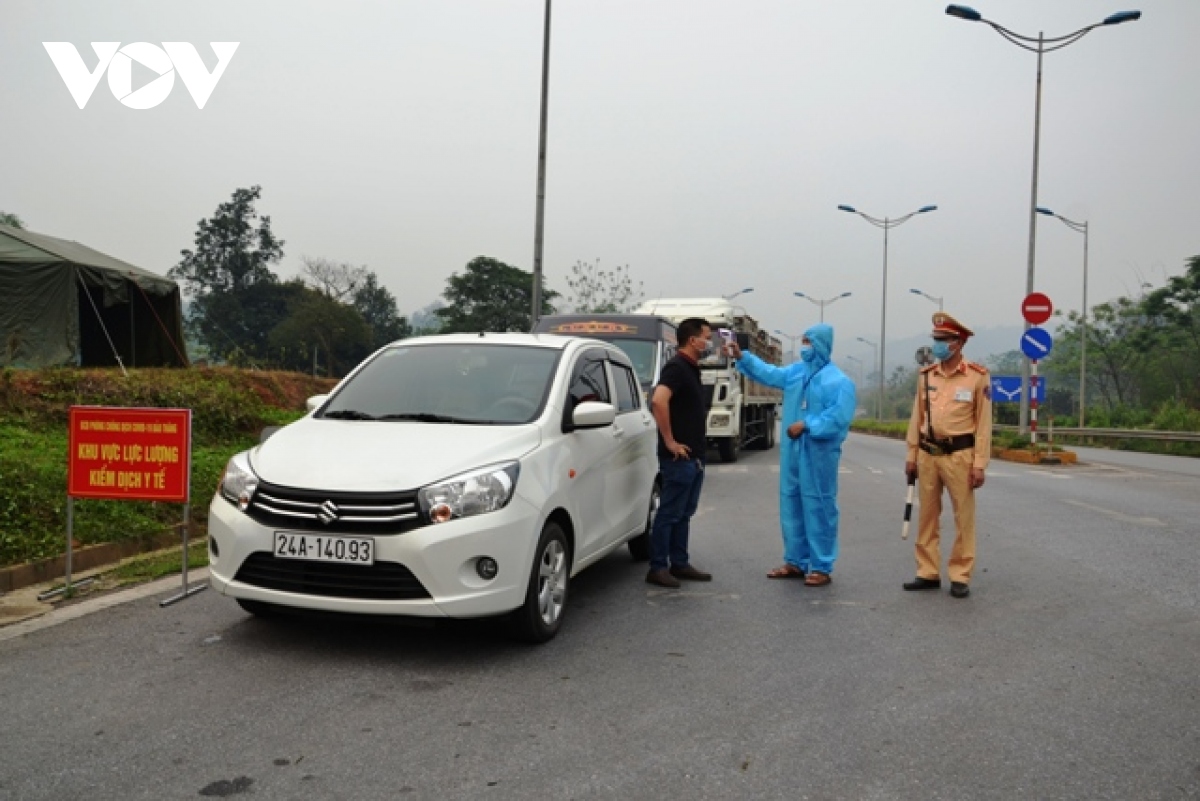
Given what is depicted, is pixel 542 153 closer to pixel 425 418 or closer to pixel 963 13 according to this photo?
pixel 963 13

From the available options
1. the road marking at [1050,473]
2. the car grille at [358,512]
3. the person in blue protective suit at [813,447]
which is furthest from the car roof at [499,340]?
the road marking at [1050,473]

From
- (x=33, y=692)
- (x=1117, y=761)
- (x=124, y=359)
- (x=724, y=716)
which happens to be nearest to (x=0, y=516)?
(x=33, y=692)

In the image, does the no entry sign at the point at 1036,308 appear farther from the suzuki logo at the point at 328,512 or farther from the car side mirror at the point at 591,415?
the suzuki logo at the point at 328,512

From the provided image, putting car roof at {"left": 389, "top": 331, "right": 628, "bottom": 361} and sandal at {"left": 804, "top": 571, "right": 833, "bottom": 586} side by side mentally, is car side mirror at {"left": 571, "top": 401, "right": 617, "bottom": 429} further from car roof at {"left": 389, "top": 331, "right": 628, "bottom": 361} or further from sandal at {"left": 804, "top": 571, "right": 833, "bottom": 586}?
sandal at {"left": 804, "top": 571, "right": 833, "bottom": 586}

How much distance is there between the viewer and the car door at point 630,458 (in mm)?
6395

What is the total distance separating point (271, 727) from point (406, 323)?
238 feet

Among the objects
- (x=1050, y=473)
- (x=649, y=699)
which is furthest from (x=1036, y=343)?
(x=649, y=699)

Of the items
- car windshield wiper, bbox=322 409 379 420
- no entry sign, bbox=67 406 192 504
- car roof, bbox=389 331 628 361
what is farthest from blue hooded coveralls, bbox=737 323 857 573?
no entry sign, bbox=67 406 192 504

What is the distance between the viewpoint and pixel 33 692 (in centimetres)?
417

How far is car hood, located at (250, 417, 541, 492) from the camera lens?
4539 mm

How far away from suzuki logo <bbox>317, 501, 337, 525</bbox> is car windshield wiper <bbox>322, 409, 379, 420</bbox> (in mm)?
1084

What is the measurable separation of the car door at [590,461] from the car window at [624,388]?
269mm

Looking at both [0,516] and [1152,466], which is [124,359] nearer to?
[0,516]

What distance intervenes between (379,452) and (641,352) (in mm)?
9832
